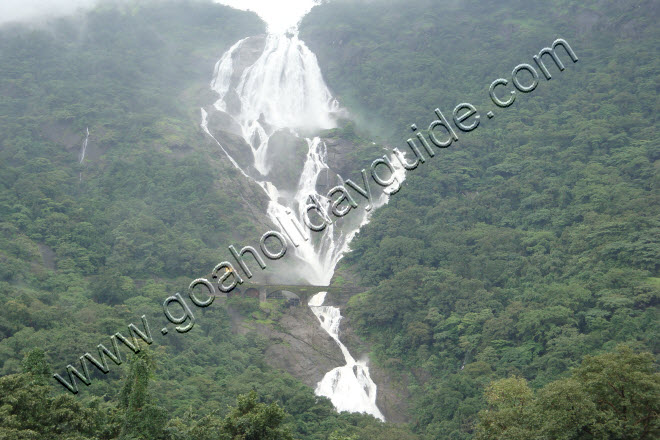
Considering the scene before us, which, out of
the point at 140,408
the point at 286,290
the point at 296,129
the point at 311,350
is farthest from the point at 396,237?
the point at 140,408

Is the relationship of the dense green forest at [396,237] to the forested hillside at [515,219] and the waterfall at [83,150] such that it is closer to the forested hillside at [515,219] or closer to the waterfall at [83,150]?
the forested hillside at [515,219]

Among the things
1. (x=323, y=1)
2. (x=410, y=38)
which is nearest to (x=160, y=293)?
(x=410, y=38)

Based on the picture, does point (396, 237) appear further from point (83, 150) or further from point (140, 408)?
point (83, 150)

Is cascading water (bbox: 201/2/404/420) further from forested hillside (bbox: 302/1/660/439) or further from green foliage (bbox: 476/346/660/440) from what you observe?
green foliage (bbox: 476/346/660/440)

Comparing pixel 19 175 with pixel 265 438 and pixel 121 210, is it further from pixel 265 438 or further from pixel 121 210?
Result: pixel 265 438

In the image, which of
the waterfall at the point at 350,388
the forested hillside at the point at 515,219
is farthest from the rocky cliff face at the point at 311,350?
the forested hillside at the point at 515,219


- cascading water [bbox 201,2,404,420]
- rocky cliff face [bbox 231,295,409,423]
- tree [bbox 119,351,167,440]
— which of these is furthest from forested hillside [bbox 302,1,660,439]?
tree [bbox 119,351,167,440]
